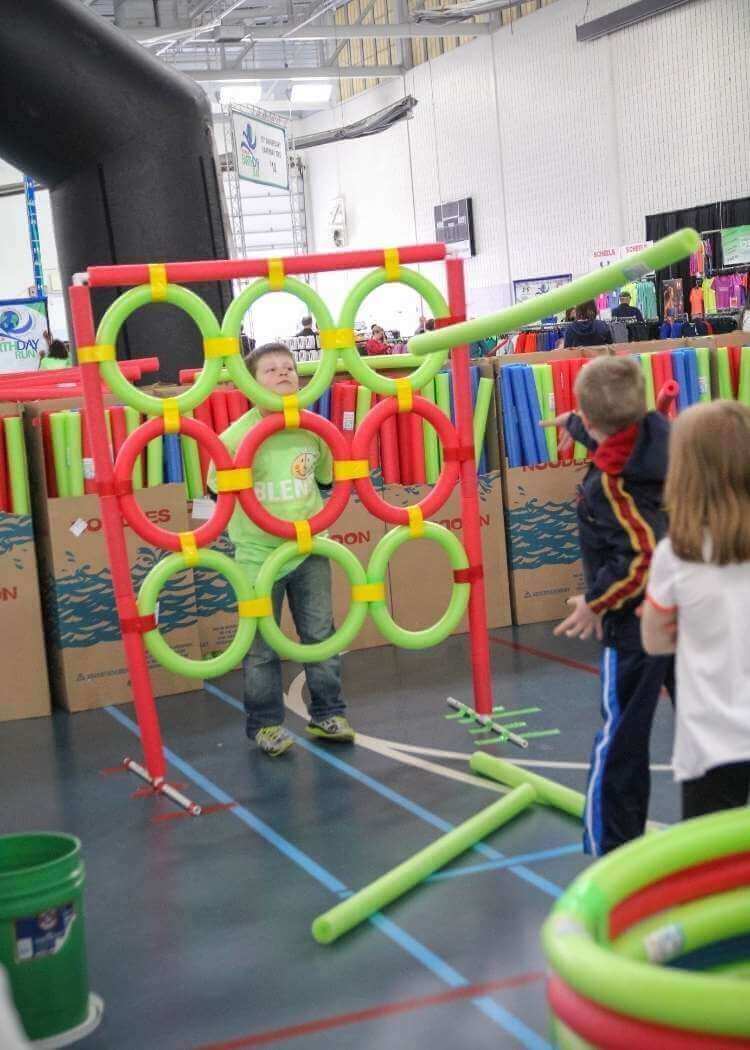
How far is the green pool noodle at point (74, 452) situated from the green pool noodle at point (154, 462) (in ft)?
1.05

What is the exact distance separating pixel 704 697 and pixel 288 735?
2.71 metres

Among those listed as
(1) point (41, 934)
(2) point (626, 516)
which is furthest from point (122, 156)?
(1) point (41, 934)

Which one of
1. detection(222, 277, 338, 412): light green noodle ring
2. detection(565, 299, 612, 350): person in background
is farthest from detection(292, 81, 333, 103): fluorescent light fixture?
detection(222, 277, 338, 412): light green noodle ring

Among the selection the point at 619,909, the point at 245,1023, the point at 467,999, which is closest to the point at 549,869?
the point at 467,999

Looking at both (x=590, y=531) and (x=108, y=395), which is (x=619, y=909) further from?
(x=108, y=395)

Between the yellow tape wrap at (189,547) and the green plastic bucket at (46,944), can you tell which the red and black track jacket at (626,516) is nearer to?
the green plastic bucket at (46,944)

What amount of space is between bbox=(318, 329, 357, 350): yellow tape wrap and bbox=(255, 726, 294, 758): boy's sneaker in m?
1.45

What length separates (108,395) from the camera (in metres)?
6.41

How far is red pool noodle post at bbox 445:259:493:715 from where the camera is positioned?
5.05 meters

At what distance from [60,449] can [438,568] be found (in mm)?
1998

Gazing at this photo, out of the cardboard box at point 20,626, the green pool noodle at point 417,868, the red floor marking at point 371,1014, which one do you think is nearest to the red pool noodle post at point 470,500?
the green pool noodle at point 417,868

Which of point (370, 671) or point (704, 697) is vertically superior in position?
point (704, 697)

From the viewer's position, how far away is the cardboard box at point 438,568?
22.0 ft

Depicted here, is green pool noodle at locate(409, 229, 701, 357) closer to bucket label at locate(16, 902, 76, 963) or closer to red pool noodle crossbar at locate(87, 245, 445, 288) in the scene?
red pool noodle crossbar at locate(87, 245, 445, 288)
